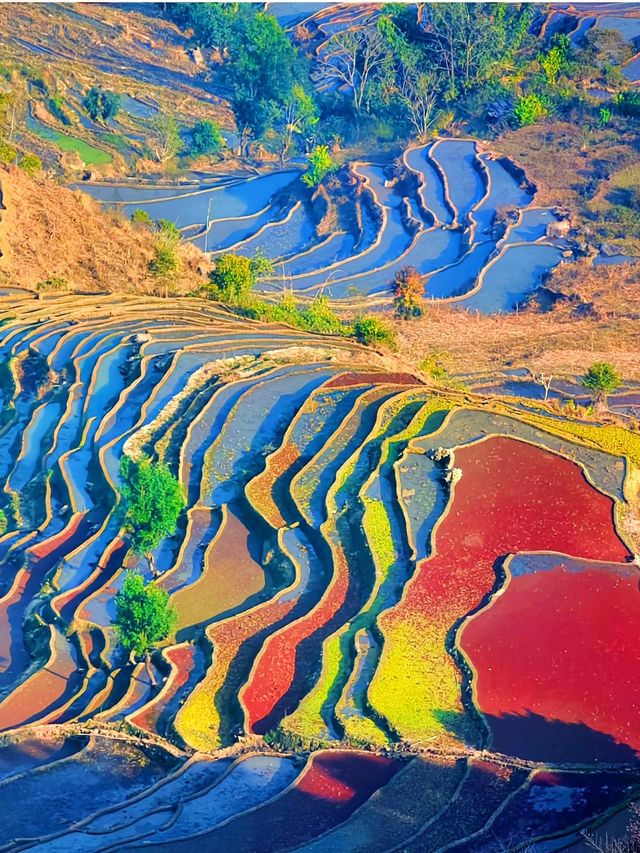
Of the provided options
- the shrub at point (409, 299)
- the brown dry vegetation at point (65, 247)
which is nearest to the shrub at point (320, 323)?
the brown dry vegetation at point (65, 247)

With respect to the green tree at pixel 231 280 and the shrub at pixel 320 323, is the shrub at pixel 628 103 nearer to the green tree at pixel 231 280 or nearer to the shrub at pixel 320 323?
the shrub at pixel 320 323

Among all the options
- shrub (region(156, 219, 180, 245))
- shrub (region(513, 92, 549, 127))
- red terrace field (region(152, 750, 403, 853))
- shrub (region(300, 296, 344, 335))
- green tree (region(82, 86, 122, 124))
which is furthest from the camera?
green tree (region(82, 86, 122, 124))

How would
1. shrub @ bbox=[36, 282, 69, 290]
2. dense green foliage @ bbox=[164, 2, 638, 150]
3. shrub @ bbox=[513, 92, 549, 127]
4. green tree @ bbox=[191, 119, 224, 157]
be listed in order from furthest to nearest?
green tree @ bbox=[191, 119, 224, 157]
dense green foliage @ bbox=[164, 2, 638, 150]
shrub @ bbox=[513, 92, 549, 127]
shrub @ bbox=[36, 282, 69, 290]

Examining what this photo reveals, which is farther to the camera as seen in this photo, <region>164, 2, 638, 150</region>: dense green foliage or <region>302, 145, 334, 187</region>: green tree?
<region>164, 2, 638, 150</region>: dense green foliage

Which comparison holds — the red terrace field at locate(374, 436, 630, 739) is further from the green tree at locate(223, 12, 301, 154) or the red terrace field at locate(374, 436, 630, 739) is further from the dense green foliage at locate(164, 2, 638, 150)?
the green tree at locate(223, 12, 301, 154)

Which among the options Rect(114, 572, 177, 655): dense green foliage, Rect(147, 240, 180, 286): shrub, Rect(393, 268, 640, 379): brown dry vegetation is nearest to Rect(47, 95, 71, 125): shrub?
Rect(393, 268, 640, 379): brown dry vegetation

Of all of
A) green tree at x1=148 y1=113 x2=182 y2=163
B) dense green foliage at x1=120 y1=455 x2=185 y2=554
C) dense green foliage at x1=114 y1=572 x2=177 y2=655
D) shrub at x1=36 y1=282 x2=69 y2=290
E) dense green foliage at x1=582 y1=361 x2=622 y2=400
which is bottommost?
dense green foliage at x1=114 y1=572 x2=177 y2=655

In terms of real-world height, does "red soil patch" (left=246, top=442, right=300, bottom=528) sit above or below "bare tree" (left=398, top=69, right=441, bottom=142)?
below
